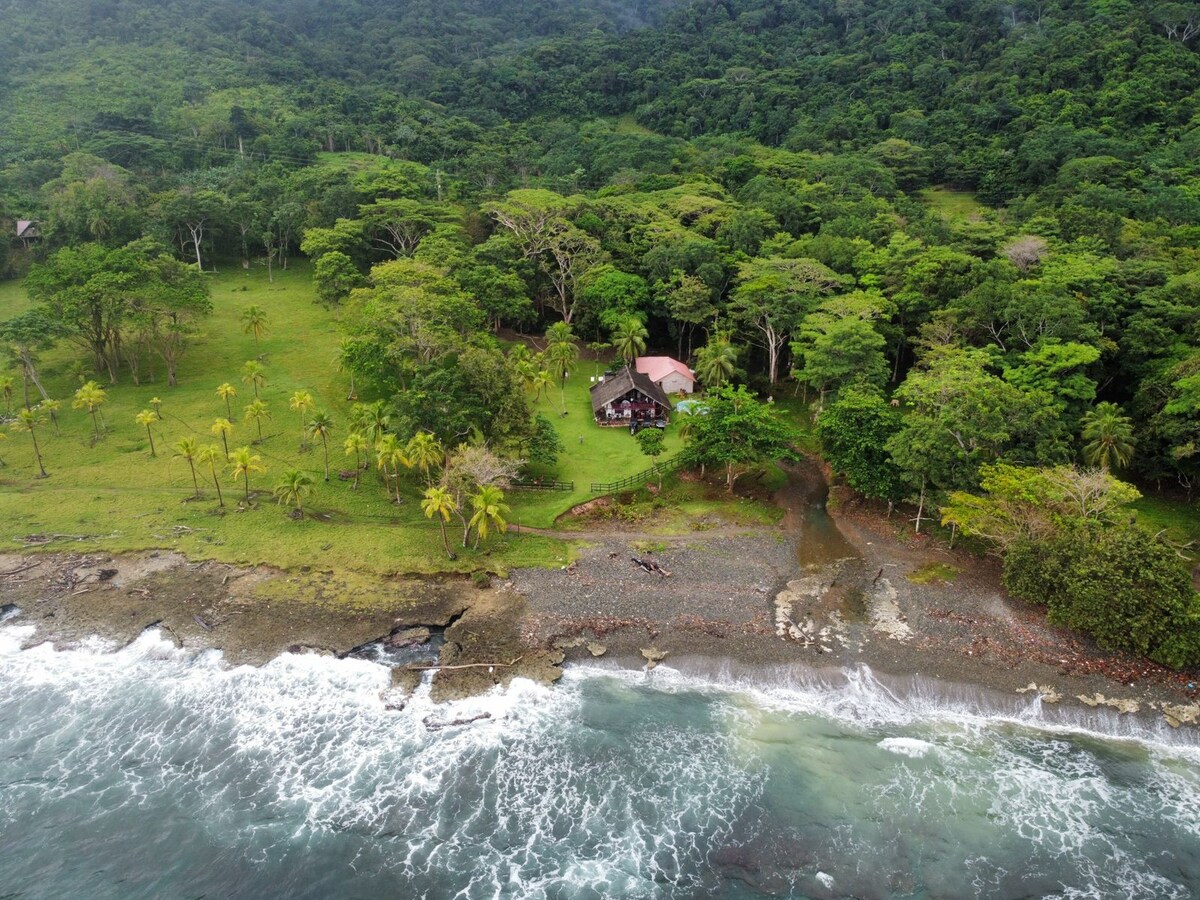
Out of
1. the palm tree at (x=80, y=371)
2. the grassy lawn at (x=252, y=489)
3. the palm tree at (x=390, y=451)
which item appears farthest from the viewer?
the palm tree at (x=80, y=371)

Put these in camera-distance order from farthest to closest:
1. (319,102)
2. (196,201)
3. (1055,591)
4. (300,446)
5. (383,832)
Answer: (319,102), (196,201), (300,446), (1055,591), (383,832)

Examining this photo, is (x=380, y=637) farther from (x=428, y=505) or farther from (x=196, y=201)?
(x=196, y=201)

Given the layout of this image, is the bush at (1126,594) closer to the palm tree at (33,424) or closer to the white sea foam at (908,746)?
the white sea foam at (908,746)

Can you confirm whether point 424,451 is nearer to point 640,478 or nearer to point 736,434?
point 640,478

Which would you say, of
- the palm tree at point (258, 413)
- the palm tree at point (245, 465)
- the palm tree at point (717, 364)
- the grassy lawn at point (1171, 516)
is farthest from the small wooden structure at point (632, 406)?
the grassy lawn at point (1171, 516)

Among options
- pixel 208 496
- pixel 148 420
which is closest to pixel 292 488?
pixel 208 496

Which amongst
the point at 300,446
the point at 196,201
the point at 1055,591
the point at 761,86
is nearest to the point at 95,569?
the point at 300,446
